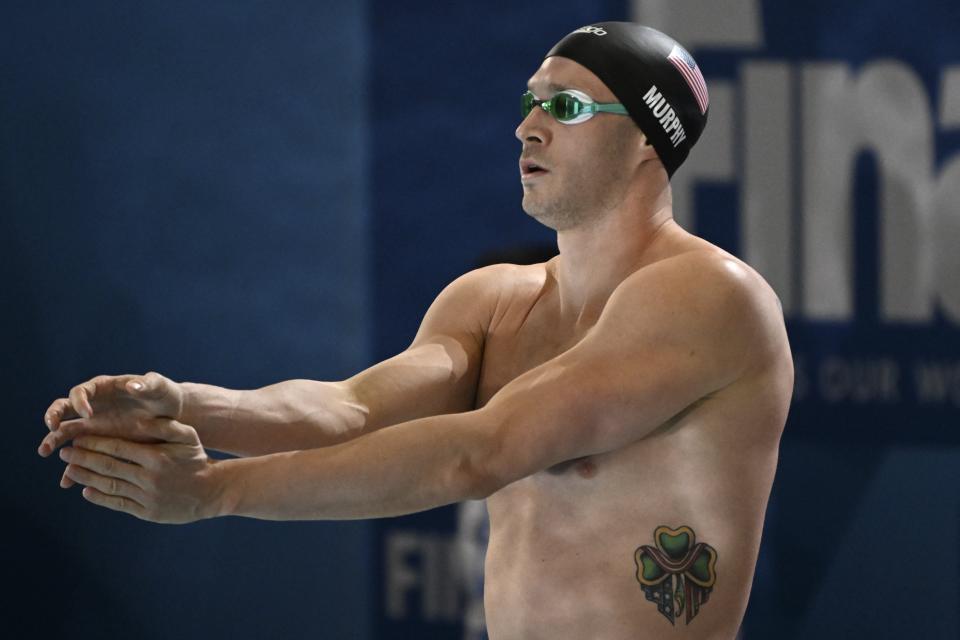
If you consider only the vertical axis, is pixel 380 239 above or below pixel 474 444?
below

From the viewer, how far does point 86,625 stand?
6359 millimetres

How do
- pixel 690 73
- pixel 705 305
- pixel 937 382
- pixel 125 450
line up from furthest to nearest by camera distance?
pixel 937 382
pixel 690 73
pixel 705 305
pixel 125 450

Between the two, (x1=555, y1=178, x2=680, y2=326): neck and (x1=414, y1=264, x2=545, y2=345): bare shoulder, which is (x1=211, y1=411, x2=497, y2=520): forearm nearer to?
(x1=555, y1=178, x2=680, y2=326): neck

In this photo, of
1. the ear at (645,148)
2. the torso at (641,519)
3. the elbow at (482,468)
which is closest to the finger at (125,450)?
the elbow at (482,468)

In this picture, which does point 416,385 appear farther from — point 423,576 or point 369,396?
point 423,576

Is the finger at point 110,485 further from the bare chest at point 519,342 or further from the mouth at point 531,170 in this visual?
the mouth at point 531,170

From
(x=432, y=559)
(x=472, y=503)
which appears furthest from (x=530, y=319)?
(x=432, y=559)

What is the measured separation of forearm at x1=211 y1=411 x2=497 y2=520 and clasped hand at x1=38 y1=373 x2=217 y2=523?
0.17ft

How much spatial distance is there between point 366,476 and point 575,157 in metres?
0.85

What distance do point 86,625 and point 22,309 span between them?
1417 millimetres

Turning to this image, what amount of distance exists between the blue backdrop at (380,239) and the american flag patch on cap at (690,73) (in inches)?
93.2

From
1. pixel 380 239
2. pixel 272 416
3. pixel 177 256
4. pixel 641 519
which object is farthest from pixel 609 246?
pixel 177 256

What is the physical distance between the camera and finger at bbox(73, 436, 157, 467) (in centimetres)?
252

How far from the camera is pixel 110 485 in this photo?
2547 mm
